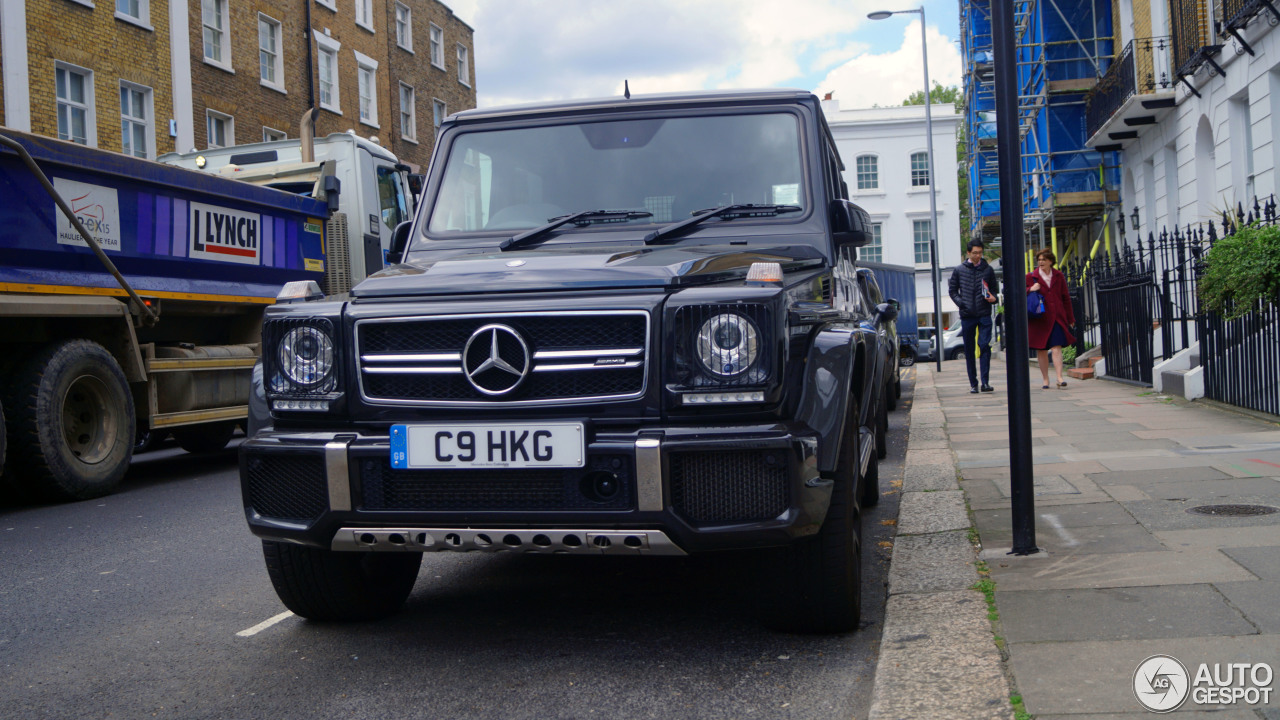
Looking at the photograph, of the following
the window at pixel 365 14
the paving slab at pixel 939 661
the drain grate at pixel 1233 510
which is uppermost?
the window at pixel 365 14

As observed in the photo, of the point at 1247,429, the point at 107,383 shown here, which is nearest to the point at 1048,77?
the point at 1247,429

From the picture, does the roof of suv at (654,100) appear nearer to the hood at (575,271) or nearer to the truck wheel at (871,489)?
the hood at (575,271)

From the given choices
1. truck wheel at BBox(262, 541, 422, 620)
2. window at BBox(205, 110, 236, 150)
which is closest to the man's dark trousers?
truck wheel at BBox(262, 541, 422, 620)

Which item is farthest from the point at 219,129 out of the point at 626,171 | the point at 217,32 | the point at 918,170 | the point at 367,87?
the point at 918,170

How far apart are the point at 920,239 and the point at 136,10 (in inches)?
1456

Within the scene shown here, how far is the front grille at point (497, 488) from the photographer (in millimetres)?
3234

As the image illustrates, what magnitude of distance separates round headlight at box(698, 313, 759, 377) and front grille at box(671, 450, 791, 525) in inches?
10.2

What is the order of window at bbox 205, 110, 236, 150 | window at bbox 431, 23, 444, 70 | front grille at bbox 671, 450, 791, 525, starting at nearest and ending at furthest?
1. front grille at bbox 671, 450, 791, 525
2. window at bbox 205, 110, 236, 150
3. window at bbox 431, 23, 444, 70

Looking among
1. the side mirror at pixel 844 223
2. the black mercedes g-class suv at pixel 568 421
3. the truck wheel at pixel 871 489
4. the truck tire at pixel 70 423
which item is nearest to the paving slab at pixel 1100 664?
the black mercedes g-class suv at pixel 568 421

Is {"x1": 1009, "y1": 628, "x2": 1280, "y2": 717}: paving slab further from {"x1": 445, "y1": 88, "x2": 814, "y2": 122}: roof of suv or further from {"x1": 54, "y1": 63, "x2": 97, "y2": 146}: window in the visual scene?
{"x1": 54, "y1": 63, "x2": 97, "y2": 146}: window

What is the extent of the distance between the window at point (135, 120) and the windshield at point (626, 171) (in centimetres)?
1771

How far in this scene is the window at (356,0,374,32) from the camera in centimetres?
2986

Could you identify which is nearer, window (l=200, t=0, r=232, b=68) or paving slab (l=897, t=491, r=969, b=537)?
paving slab (l=897, t=491, r=969, b=537)

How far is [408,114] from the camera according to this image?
33.0 m
